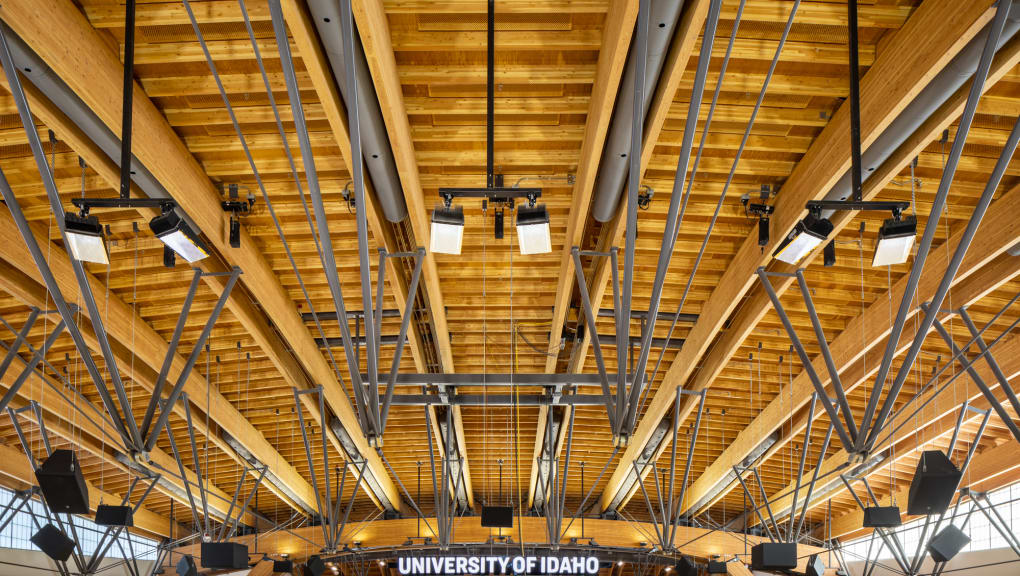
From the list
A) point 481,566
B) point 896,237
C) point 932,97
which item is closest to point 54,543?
point 896,237

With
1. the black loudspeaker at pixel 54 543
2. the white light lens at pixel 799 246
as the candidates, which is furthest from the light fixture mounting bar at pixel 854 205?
the black loudspeaker at pixel 54 543

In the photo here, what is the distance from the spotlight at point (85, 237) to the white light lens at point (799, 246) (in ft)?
19.5

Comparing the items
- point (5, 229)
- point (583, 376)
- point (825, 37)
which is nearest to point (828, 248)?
point (825, 37)

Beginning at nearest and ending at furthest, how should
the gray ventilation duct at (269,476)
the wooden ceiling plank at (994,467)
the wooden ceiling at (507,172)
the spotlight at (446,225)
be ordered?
the wooden ceiling at (507,172) → the spotlight at (446,225) → the wooden ceiling plank at (994,467) → the gray ventilation duct at (269,476)

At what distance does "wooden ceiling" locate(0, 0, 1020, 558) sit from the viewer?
8.05 meters

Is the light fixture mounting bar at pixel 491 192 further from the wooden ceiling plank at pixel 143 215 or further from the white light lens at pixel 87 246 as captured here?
the wooden ceiling plank at pixel 143 215

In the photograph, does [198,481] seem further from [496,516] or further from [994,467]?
[994,467]

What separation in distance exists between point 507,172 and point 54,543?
10129mm

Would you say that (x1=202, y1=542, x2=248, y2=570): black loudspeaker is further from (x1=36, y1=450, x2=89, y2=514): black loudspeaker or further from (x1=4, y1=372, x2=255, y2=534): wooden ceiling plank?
(x1=36, y1=450, x2=89, y2=514): black loudspeaker

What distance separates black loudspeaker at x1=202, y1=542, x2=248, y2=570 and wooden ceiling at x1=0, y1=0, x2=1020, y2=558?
259 cm

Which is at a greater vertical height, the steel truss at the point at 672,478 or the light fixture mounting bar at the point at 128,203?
the light fixture mounting bar at the point at 128,203

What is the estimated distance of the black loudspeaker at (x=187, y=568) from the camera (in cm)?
2011

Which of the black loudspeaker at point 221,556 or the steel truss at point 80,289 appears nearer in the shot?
the steel truss at point 80,289

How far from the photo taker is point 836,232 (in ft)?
34.3
